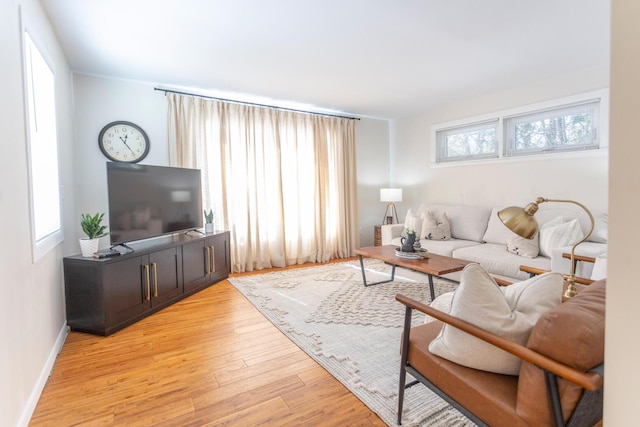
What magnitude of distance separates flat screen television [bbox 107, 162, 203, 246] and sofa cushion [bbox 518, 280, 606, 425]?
3.14m

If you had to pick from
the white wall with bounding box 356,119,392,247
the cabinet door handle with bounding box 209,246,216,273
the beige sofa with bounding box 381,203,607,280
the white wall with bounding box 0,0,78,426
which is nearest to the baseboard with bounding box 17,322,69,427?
the white wall with bounding box 0,0,78,426

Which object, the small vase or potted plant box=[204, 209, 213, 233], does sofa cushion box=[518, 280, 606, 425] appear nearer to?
the small vase

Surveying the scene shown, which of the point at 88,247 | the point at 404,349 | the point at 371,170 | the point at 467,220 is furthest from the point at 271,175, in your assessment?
the point at 404,349

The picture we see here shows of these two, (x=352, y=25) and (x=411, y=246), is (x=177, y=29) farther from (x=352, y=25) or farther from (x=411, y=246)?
(x=411, y=246)

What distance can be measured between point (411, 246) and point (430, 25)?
2.04m

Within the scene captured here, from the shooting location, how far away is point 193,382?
1984mm

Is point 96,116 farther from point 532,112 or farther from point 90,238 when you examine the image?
point 532,112

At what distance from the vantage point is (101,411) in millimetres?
1729

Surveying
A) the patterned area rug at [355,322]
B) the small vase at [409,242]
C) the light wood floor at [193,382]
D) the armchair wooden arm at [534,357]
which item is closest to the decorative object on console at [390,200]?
the patterned area rug at [355,322]

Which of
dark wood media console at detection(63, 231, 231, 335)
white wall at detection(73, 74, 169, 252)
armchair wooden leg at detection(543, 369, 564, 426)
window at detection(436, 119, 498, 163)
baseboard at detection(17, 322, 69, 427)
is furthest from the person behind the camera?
window at detection(436, 119, 498, 163)

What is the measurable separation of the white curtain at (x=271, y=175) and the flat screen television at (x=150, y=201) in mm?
442

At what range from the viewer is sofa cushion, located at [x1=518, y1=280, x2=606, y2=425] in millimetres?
970

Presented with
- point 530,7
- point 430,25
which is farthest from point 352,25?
point 530,7

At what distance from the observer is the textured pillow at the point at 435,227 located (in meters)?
4.48
